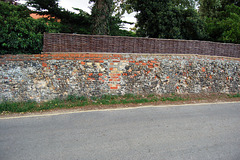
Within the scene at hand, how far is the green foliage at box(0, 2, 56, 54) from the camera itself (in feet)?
22.7

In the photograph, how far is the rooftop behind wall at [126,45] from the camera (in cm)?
759

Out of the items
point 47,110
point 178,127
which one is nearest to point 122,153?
point 178,127

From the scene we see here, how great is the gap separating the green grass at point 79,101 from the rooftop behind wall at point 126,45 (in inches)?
88.8

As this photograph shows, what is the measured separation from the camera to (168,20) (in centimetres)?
1253

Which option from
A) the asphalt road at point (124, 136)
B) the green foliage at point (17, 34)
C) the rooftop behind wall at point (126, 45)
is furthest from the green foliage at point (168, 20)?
the green foliage at point (17, 34)

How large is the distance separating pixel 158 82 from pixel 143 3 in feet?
25.1

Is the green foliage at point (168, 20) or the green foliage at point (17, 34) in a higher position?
the green foliage at point (168, 20)

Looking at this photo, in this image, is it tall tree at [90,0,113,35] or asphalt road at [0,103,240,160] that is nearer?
asphalt road at [0,103,240,160]

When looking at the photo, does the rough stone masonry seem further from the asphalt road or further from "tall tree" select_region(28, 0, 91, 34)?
"tall tree" select_region(28, 0, 91, 34)

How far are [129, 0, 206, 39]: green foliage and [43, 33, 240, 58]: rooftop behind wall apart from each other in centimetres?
318

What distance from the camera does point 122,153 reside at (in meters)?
3.91

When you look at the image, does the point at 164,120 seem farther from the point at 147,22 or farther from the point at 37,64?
the point at 147,22

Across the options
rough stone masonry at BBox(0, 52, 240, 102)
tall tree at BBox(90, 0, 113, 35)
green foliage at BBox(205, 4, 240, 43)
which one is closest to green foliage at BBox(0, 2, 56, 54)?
rough stone masonry at BBox(0, 52, 240, 102)

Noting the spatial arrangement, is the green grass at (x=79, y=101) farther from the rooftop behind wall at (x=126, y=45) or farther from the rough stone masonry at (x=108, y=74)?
the rooftop behind wall at (x=126, y=45)
